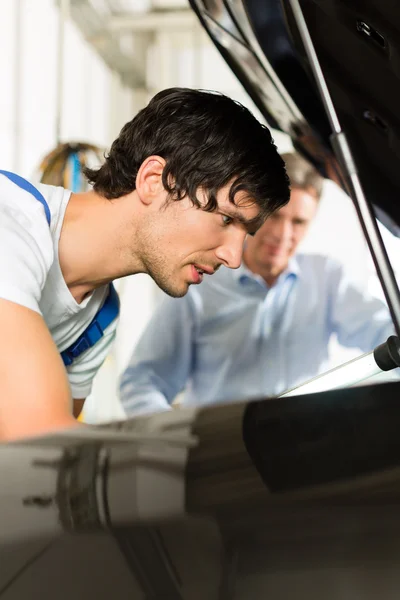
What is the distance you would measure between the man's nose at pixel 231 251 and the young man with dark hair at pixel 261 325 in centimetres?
117

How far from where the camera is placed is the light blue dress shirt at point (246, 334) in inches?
102

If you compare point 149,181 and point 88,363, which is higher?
point 149,181

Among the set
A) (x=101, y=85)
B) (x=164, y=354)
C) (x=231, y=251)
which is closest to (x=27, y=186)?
(x=231, y=251)

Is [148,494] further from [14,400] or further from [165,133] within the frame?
[165,133]

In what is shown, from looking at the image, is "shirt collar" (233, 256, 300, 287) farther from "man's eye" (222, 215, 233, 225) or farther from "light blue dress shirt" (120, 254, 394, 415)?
"man's eye" (222, 215, 233, 225)

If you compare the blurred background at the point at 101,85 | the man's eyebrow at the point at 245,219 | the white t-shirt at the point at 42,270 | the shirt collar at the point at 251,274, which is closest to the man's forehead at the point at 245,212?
the man's eyebrow at the point at 245,219

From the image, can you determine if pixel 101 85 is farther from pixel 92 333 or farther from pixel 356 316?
pixel 92 333

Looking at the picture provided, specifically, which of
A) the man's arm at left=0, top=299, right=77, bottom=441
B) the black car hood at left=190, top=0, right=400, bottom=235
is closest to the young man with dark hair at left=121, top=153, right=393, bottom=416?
the black car hood at left=190, top=0, right=400, bottom=235

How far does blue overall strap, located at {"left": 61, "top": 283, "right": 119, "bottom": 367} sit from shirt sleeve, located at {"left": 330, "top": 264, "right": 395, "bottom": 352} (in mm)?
1443

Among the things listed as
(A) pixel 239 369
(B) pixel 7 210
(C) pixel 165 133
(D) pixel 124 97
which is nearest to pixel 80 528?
(B) pixel 7 210

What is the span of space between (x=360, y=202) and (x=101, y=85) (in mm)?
5927

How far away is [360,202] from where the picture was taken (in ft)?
2.57

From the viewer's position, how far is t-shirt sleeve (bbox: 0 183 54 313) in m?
1.02

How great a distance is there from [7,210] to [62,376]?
0.26 m
